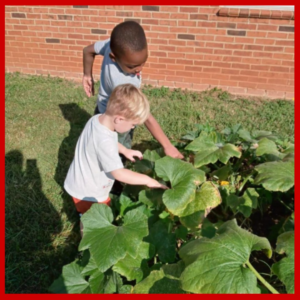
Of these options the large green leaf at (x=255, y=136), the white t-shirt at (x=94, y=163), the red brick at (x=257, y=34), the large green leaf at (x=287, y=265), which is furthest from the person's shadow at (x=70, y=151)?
the red brick at (x=257, y=34)

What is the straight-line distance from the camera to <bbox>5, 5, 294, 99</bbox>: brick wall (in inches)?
173

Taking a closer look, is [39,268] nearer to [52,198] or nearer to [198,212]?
[52,198]

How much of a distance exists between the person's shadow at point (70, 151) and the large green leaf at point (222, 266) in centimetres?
155

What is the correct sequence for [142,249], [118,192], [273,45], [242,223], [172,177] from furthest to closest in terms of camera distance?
[273,45] → [118,192] → [242,223] → [172,177] → [142,249]

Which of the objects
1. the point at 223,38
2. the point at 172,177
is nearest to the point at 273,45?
the point at 223,38

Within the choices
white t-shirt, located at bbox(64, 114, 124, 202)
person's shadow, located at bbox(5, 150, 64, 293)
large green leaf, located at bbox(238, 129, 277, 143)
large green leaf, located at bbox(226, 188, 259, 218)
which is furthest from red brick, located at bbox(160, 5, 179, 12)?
large green leaf, located at bbox(226, 188, 259, 218)

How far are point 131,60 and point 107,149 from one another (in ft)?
2.24

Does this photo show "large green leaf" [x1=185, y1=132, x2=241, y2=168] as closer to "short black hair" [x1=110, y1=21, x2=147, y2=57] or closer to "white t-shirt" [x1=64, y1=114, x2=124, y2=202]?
"white t-shirt" [x1=64, y1=114, x2=124, y2=202]

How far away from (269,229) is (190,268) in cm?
115

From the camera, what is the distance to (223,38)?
14.8ft

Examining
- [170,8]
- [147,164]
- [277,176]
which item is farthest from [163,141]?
[170,8]

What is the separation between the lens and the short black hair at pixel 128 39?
2152mm

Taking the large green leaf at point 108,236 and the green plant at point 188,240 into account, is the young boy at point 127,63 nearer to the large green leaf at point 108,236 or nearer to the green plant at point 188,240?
the green plant at point 188,240

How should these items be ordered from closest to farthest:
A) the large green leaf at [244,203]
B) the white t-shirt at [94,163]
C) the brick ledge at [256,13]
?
the large green leaf at [244,203] < the white t-shirt at [94,163] < the brick ledge at [256,13]
